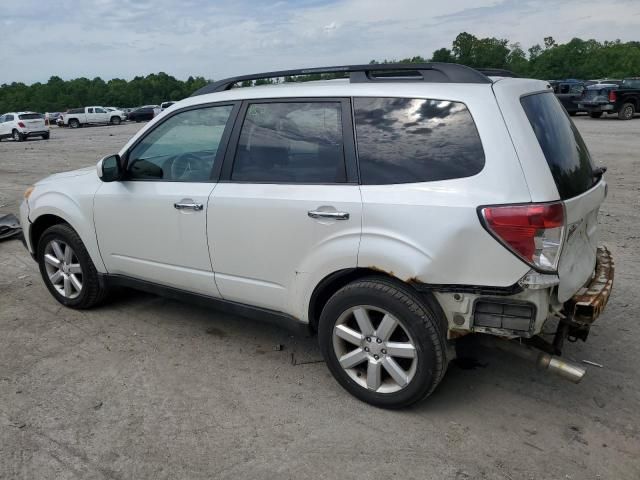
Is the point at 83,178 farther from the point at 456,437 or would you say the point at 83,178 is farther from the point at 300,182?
the point at 456,437

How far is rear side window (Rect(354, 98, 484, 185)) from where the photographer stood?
2.79 metres

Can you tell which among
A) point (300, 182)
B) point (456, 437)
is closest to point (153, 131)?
point (300, 182)

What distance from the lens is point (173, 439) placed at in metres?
2.92

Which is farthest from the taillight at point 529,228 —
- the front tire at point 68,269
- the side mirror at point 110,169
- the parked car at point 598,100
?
the parked car at point 598,100

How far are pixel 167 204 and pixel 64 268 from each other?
4.89ft

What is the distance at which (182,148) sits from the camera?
396 centimetres

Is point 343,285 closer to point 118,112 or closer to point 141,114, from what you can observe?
point 118,112

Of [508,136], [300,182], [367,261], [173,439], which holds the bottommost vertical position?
[173,439]

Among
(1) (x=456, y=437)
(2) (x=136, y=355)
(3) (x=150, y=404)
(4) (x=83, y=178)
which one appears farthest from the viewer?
(4) (x=83, y=178)

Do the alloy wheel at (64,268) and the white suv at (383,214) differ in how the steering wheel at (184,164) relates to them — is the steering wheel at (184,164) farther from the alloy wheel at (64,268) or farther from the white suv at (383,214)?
the alloy wheel at (64,268)

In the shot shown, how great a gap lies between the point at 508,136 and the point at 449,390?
156 cm

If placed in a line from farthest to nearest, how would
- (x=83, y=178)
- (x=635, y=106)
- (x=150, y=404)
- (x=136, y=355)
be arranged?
1. (x=635, y=106)
2. (x=83, y=178)
3. (x=136, y=355)
4. (x=150, y=404)

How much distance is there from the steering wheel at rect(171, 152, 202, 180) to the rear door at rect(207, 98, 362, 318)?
0.37 metres

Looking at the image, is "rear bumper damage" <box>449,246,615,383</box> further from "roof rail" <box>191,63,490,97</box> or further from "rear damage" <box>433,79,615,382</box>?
"roof rail" <box>191,63,490,97</box>
